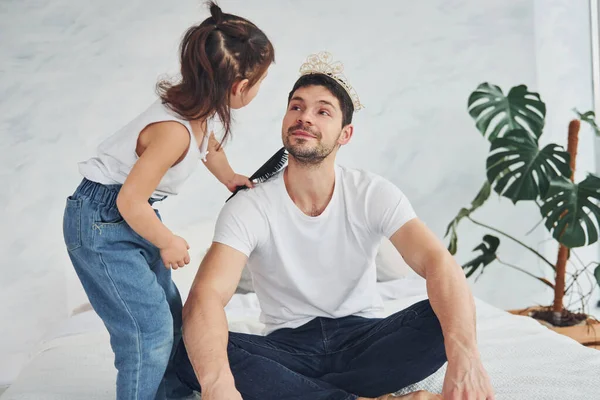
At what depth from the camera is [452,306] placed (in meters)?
1.66

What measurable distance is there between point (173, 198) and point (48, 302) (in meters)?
0.75

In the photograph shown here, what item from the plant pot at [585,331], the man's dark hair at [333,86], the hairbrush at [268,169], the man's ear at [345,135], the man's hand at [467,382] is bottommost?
the plant pot at [585,331]

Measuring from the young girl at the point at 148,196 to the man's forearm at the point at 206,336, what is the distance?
5cm

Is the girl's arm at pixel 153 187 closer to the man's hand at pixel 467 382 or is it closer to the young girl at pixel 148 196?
the young girl at pixel 148 196

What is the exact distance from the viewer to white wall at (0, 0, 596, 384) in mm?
3189

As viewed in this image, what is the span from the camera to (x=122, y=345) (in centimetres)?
159

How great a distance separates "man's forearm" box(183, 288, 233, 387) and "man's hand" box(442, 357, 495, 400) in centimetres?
49

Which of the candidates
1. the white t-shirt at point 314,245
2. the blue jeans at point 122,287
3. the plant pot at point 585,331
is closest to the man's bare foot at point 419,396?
the white t-shirt at point 314,245

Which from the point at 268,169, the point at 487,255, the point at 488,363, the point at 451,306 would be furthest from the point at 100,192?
the point at 487,255

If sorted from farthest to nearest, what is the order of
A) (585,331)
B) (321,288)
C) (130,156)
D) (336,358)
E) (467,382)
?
(585,331)
(321,288)
(336,358)
(130,156)
(467,382)

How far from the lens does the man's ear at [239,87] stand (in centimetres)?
168

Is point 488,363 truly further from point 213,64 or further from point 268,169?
point 213,64

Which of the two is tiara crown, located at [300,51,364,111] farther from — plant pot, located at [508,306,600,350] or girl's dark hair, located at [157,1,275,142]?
plant pot, located at [508,306,600,350]

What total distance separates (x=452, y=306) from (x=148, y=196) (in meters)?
0.76
